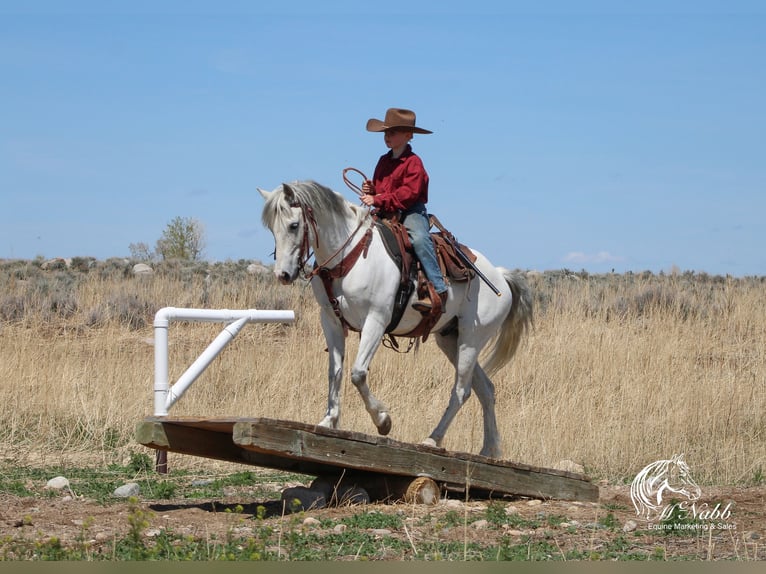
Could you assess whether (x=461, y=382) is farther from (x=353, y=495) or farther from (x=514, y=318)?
(x=353, y=495)

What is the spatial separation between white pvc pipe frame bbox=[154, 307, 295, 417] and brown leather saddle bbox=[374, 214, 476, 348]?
153cm

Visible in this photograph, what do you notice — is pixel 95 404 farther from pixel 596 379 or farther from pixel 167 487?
pixel 596 379

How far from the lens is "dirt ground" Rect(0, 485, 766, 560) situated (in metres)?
5.93

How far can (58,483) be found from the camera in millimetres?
8281

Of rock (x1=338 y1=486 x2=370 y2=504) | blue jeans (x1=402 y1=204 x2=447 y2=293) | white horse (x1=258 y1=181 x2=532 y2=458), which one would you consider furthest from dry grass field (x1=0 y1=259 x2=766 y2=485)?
rock (x1=338 y1=486 x2=370 y2=504)

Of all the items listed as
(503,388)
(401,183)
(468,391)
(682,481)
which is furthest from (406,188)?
(503,388)

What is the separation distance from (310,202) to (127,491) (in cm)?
285

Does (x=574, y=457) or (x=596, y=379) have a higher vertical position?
(x=596, y=379)

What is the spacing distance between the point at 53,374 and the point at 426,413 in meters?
4.49

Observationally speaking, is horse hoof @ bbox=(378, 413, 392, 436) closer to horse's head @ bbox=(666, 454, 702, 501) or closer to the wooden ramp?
the wooden ramp

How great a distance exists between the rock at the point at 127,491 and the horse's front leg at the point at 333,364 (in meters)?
1.68

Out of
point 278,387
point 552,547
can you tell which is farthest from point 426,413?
point 552,547

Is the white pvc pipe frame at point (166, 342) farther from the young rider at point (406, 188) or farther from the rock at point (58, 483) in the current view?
the young rider at point (406, 188)

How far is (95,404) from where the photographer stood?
1082 cm
